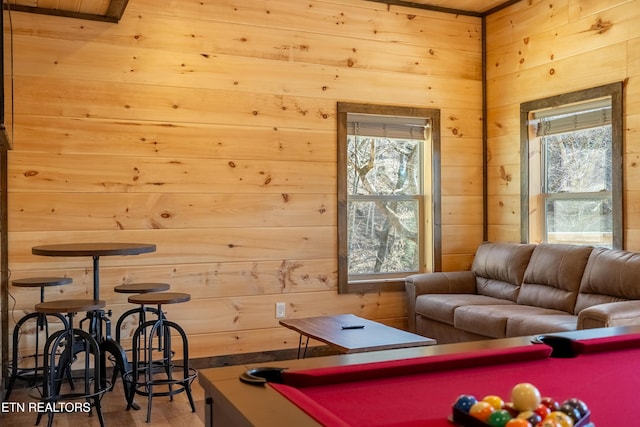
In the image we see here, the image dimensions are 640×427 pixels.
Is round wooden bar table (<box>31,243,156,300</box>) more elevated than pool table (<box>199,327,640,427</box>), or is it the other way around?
round wooden bar table (<box>31,243,156,300</box>)

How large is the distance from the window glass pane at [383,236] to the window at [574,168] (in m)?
0.96

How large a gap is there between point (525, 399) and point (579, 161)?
156 inches

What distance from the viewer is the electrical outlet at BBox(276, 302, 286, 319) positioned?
4.83 m

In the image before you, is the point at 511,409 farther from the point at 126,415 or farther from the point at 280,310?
the point at 280,310

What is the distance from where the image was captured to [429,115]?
5.39 m

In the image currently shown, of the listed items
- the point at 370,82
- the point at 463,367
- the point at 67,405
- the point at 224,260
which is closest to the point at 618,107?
the point at 370,82

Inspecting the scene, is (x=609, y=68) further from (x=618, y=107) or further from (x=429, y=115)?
(x=429, y=115)

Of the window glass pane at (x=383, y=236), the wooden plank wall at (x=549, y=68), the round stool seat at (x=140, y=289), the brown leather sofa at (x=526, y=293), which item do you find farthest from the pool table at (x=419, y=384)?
the window glass pane at (x=383, y=236)

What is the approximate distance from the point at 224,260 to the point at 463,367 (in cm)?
317

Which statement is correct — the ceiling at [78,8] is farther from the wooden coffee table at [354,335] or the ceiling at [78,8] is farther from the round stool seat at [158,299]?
the wooden coffee table at [354,335]

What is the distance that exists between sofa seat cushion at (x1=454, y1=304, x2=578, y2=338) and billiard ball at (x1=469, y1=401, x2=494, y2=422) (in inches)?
103

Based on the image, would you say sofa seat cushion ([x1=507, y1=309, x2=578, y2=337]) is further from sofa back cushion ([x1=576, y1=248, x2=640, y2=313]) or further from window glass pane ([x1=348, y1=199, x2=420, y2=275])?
window glass pane ([x1=348, y1=199, x2=420, y2=275])

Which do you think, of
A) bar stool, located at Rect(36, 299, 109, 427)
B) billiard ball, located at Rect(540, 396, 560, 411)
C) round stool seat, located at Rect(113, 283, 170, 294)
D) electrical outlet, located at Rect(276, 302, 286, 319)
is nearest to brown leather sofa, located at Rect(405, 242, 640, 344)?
electrical outlet, located at Rect(276, 302, 286, 319)

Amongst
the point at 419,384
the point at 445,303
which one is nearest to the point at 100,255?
the point at 419,384
